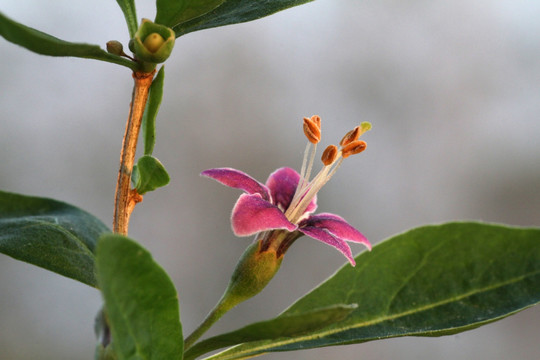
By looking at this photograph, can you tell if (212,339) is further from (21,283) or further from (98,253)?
(21,283)

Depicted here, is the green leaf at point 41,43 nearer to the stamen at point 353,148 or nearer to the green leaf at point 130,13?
the green leaf at point 130,13

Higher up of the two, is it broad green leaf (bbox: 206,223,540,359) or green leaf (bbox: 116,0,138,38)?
green leaf (bbox: 116,0,138,38)

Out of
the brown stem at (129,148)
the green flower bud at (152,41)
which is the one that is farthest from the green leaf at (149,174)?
the green flower bud at (152,41)

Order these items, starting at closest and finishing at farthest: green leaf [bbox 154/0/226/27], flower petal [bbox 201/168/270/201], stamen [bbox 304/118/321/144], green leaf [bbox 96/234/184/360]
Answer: green leaf [bbox 96/234/184/360]
green leaf [bbox 154/0/226/27]
flower petal [bbox 201/168/270/201]
stamen [bbox 304/118/321/144]

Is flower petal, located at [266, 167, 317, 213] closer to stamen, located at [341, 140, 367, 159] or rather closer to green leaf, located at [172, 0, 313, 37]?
stamen, located at [341, 140, 367, 159]

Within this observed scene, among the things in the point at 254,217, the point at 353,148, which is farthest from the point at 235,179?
the point at 353,148

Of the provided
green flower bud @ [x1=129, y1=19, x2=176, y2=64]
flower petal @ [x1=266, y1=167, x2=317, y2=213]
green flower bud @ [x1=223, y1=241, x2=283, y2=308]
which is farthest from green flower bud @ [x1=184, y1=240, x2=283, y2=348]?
green flower bud @ [x1=129, y1=19, x2=176, y2=64]

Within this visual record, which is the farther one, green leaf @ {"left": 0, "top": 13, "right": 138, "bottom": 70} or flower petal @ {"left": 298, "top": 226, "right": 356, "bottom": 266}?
flower petal @ {"left": 298, "top": 226, "right": 356, "bottom": 266}

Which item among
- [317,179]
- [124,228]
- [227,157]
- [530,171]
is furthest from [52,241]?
[530,171]
